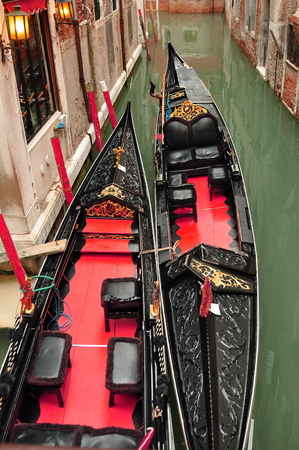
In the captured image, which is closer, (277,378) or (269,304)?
(277,378)

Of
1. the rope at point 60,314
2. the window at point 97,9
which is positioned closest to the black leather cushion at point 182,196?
the rope at point 60,314

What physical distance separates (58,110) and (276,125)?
3.51m

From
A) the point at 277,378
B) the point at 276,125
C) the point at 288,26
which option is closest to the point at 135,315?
the point at 277,378

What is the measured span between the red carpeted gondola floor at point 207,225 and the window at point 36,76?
62.0 inches

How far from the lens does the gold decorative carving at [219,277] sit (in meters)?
2.51

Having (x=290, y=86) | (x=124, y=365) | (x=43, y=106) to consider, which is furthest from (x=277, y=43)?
(x=124, y=365)

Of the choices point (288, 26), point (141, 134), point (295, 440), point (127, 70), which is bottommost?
point (295, 440)

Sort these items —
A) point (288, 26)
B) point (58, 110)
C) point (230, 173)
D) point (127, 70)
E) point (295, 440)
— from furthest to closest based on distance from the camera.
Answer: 1. point (127, 70)
2. point (288, 26)
3. point (58, 110)
4. point (230, 173)
5. point (295, 440)

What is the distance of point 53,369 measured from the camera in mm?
2227

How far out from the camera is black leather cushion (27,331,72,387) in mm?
2168

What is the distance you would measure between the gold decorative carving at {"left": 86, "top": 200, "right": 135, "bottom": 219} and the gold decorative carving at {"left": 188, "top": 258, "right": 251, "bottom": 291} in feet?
2.93

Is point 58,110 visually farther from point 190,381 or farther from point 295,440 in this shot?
point 295,440

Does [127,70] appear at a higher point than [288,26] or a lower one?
lower

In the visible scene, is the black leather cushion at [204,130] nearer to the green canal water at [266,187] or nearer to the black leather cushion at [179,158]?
the black leather cushion at [179,158]
